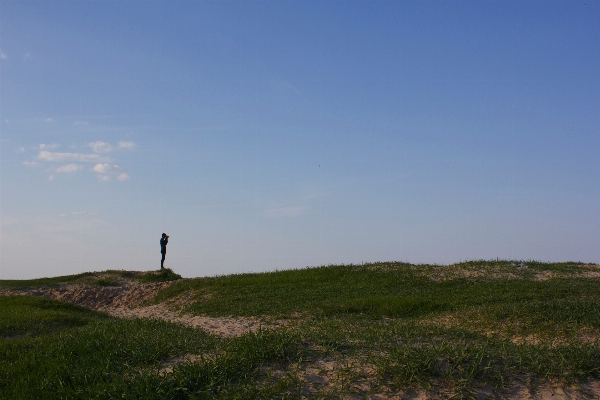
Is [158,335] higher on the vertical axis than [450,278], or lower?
lower

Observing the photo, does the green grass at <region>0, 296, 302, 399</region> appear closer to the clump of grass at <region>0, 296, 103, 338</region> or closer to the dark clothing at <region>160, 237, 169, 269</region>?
the clump of grass at <region>0, 296, 103, 338</region>

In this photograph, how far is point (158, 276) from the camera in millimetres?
25156

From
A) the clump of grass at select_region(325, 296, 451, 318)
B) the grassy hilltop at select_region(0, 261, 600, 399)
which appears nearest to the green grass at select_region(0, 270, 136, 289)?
the grassy hilltop at select_region(0, 261, 600, 399)

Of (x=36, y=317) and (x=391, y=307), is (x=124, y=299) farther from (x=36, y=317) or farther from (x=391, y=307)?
(x=391, y=307)

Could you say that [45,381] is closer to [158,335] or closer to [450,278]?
[158,335]

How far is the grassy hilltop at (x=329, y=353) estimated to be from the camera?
5703mm

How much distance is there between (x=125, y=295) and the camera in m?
21.3

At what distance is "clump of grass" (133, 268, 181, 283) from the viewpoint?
81.2 feet

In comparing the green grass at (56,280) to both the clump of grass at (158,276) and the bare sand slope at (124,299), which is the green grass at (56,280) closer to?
the bare sand slope at (124,299)

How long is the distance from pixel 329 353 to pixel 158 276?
19.9 m

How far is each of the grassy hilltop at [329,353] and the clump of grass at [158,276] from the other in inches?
370

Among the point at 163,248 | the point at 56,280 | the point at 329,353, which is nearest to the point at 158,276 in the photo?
the point at 163,248

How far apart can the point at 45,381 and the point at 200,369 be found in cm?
219

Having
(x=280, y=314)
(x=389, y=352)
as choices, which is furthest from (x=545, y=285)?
(x=389, y=352)
